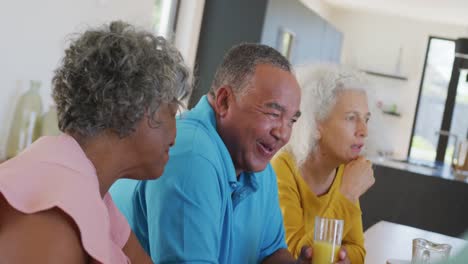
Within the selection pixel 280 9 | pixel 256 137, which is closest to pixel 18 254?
pixel 256 137

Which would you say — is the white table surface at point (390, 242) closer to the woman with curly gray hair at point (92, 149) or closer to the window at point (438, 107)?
the woman with curly gray hair at point (92, 149)

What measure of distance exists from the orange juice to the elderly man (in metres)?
0.02

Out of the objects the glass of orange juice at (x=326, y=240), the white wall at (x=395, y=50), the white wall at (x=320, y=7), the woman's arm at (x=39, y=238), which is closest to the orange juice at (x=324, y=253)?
the glass of orange juice at (x=326, y=240)

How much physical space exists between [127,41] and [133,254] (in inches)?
15.5

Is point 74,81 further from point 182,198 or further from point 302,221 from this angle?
point 302,221

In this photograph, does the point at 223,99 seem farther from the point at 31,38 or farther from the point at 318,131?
the point at 31,38

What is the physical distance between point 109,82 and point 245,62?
22.5 inches

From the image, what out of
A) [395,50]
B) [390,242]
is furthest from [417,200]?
[395,50]

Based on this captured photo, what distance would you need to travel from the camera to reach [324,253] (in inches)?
64.4

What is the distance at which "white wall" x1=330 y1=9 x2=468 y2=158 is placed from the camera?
9.69m

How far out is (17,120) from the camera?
3193 mm

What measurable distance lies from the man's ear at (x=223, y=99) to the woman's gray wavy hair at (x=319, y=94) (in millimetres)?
747

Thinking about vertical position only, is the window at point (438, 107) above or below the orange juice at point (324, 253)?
above

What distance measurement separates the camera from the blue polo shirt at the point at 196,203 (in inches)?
52.9
